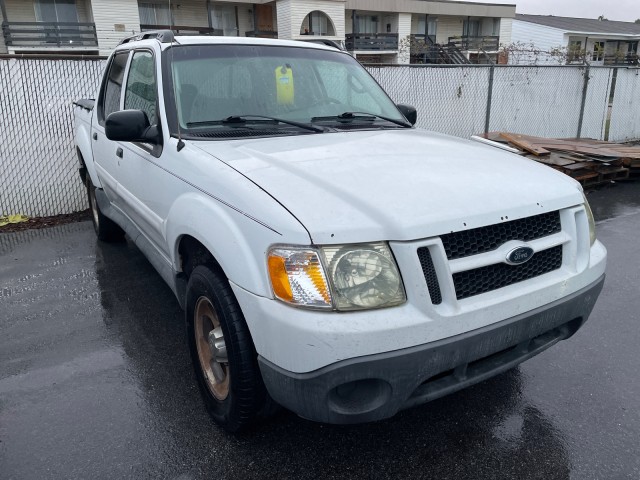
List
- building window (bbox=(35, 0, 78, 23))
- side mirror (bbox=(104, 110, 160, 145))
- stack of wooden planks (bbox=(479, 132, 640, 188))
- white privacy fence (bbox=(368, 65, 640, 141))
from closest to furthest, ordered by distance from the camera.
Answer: side mirror (bbox=(104, 110, 160, 145)) < stack of wooden planks (bbox=(479, 132, 640, 188)) < white privacy fence (bbox=(368, 65, 640, 141)) < building window (bbox=(35, 0, 78, 23))

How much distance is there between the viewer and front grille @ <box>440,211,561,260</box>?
7.16 feet

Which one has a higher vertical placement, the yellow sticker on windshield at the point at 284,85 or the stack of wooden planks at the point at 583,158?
the yellow sticker on windshield at the point at 284,85

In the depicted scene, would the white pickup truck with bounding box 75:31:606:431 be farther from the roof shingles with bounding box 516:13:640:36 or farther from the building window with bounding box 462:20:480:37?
the roof shingles with bounding box 516:13:640:36

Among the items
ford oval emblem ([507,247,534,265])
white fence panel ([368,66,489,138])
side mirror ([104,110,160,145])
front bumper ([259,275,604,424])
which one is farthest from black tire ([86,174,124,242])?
white fence panel ([368,66,489,138])

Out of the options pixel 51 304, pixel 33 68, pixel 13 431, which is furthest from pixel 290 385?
pixel 33 68

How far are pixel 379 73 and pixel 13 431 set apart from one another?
24.3ft

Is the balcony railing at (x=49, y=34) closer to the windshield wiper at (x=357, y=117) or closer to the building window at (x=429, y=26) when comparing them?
the building window at (x=429, y=26)

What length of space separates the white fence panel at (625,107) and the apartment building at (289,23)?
478 inches

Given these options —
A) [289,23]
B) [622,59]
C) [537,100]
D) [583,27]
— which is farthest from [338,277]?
[583,27]

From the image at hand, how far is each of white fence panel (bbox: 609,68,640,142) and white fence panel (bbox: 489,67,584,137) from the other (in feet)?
4.55

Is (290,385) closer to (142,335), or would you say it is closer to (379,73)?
(142,335)

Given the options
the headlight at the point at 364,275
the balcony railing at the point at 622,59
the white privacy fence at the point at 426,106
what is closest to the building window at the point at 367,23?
the balcony railing at the point at 622,59

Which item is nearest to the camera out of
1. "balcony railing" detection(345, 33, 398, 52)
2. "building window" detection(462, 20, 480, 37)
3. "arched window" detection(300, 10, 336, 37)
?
"arched window" detection(300, 10, 336, 37)

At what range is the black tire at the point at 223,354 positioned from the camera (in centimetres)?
233
